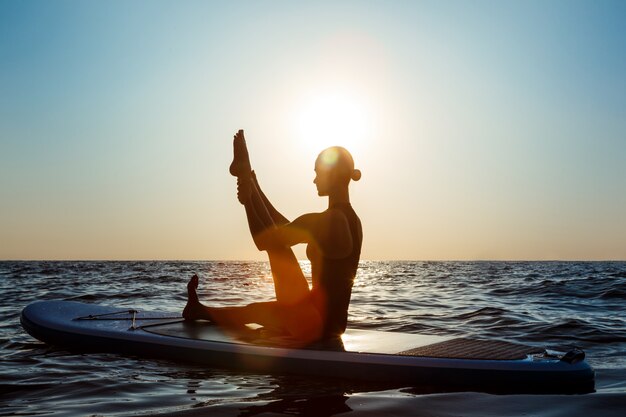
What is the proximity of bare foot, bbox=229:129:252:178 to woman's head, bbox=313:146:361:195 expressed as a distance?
664mm

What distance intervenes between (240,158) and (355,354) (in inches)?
78.7

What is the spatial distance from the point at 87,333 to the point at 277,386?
2.64m

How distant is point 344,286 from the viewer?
5.29 metres

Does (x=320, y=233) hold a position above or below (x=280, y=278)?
above

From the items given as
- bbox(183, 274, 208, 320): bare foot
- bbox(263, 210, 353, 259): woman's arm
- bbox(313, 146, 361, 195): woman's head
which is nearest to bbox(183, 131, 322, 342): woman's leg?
bbox(263, 210, 353, 259): woman's arm

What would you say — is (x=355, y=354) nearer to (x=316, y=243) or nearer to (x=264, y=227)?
(x=316, y=243)

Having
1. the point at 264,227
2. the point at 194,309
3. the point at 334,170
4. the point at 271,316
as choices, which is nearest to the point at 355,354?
the point at 271,316

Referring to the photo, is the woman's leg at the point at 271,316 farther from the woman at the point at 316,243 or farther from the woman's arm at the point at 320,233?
the woman's arm at the point at 320,233

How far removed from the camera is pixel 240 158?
5.37m

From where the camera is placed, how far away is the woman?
5.02m

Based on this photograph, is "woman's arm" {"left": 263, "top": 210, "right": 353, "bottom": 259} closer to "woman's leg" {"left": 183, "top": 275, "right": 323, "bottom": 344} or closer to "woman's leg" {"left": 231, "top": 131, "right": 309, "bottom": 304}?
"woman's leg" {"left": 231, "top": 131, "right": 309, "bottom": 304}

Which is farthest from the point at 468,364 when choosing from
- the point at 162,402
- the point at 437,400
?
the point at 162,402

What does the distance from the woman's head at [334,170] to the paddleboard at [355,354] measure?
140cm

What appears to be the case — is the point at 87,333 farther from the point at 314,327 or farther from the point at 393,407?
the point at 393,407
